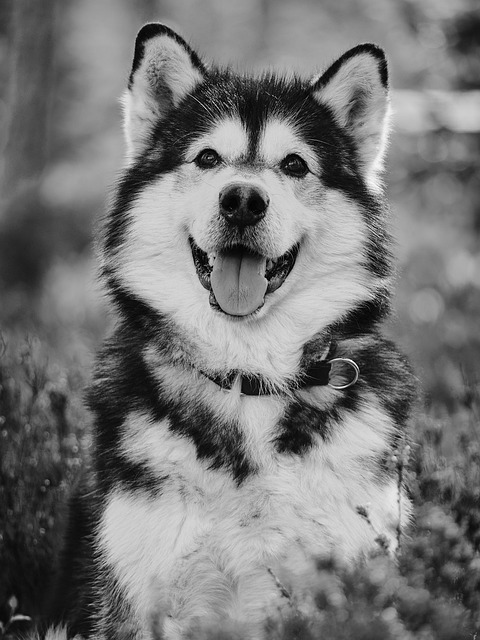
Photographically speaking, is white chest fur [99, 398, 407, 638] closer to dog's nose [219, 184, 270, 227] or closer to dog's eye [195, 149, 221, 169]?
dog's nose [219, 184, 270, 227]

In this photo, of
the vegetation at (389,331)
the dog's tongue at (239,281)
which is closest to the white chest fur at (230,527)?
the vegetation at (389,331)

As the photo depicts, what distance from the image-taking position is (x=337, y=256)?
10.7 feet

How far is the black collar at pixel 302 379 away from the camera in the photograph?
306 cm

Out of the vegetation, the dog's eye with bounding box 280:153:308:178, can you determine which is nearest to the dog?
the dog's eye with bounding box 280:153:308:178

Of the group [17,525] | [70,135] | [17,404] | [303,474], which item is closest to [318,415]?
[303,474]

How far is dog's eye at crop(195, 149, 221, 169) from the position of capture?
334 centimetres

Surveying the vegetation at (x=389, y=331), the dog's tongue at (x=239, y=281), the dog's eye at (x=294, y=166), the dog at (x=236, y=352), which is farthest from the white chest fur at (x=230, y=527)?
the dog's eye at (x=294, y=166)

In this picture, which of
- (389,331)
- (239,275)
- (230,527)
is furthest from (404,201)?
(230,527)

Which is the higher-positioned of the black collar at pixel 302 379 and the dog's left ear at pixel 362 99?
the dog's left ear at pixel 362 99

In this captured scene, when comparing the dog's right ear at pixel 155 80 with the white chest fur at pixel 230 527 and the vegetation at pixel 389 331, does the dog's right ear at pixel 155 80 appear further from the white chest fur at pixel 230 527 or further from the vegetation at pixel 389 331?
the white chest fur at pixel 230 527

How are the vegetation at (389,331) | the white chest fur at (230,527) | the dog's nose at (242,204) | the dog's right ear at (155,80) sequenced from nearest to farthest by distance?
the vegetation at (389,331) < the white chest fur at (230,527) < the dog's nose at (242,204) < the dog's right ear at (155,80)

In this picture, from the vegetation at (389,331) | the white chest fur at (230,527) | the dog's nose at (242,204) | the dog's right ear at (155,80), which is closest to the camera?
the vegetation at (389,331)

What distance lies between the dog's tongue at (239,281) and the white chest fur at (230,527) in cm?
55

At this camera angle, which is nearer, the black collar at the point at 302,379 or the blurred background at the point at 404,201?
the black collar at the point at 302,379
